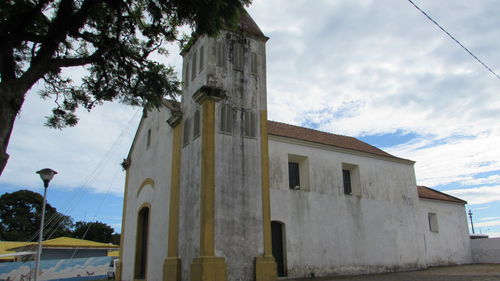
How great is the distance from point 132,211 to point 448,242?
687 inches

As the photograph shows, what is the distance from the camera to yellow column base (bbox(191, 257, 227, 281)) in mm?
10594

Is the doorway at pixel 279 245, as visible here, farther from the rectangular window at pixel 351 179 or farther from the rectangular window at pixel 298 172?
the rectangular window at pixel 351 179

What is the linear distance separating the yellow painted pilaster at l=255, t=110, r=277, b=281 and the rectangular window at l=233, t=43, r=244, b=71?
1767mm

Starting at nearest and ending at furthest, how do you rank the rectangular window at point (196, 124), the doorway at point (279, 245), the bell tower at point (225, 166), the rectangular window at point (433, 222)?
the bell tower at point (225, 166)
the rectangular window at point (196, 124)
the doorway at point (279, 245)
the rectangular window at point (433, 222)

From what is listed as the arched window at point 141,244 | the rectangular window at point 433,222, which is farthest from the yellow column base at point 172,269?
the rectangular window at point 433,222

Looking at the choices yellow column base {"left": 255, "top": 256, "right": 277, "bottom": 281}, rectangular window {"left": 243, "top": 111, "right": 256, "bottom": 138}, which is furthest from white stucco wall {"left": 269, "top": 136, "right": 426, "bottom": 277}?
yellow column base {"left": 255, "top": 256, "right": 277, "bottom": 281}

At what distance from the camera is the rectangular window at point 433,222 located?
22.0 meters

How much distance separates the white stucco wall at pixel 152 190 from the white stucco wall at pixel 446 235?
13.9 m

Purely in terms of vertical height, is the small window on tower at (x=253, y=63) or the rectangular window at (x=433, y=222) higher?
the small window on tower at (x=253, y=63)

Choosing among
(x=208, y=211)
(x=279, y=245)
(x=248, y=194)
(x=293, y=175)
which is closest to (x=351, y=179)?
(x=293, y=175)

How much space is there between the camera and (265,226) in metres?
12.2

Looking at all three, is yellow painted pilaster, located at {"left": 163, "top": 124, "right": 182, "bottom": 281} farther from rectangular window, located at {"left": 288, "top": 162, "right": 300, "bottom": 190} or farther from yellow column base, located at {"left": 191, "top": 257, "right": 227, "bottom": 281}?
rectangular window, located at {"left": 288, "top": 162, "right": 300, "bottom": 190}

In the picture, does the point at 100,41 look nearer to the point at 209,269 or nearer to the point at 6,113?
the point at 6,113

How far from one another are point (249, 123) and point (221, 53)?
2614mm
